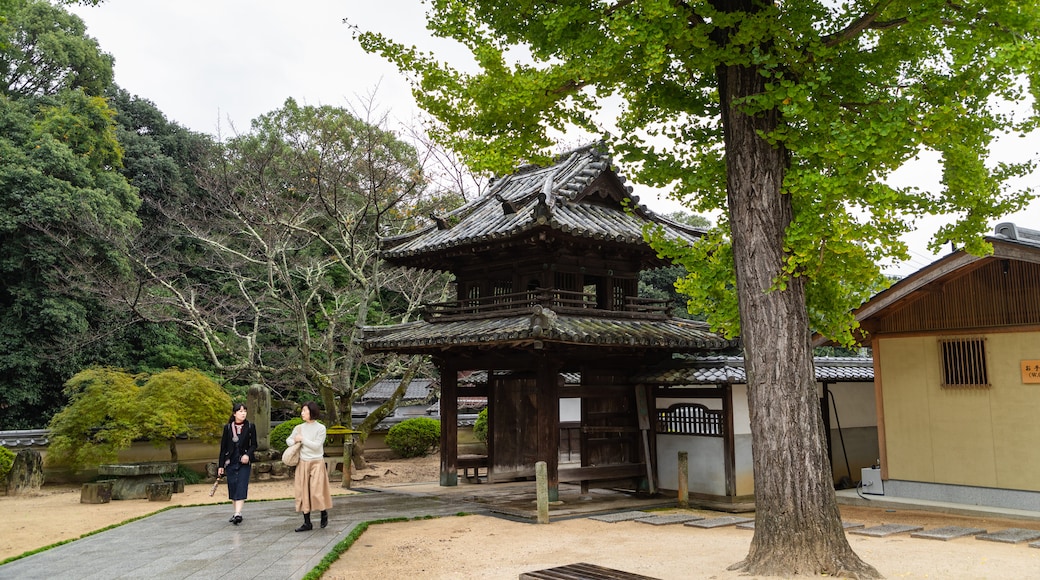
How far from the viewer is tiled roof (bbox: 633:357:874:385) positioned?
1308 centimetres

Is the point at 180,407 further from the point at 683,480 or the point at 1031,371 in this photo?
the point at 1031,371

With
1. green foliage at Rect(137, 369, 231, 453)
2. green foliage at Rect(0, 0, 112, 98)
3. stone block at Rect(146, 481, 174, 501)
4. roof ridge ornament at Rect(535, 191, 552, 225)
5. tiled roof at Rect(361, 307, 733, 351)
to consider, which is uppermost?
green foliage at Rect(0, 0, 112, 98)

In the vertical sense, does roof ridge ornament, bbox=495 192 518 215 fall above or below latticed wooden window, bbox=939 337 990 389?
above

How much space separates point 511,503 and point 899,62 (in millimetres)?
9368

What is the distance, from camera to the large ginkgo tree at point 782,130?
700 cm

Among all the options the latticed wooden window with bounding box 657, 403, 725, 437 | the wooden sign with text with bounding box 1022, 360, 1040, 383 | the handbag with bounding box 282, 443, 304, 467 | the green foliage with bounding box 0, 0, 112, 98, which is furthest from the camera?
the green foliage with bounding box 0, 0, 112, 98

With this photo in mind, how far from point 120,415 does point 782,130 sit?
15392mm

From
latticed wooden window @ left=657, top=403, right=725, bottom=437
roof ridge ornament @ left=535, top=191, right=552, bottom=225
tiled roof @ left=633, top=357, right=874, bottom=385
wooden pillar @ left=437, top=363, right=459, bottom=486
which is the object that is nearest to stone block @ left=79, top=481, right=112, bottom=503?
wooden pillar @ left=437, top=363, right=459, bottom=486

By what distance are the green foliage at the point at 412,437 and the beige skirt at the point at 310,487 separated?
13029 mm

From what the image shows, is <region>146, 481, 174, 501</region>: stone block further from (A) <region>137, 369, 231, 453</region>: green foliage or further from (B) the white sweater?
(B) the white sweater

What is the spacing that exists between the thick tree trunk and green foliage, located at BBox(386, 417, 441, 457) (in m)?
16.7

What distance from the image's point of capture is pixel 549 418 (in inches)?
504

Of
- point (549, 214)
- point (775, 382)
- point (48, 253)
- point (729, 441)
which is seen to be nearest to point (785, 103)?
point (775, 382)

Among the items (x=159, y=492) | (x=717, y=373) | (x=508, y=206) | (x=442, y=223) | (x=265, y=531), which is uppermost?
(x=442, y=223)
